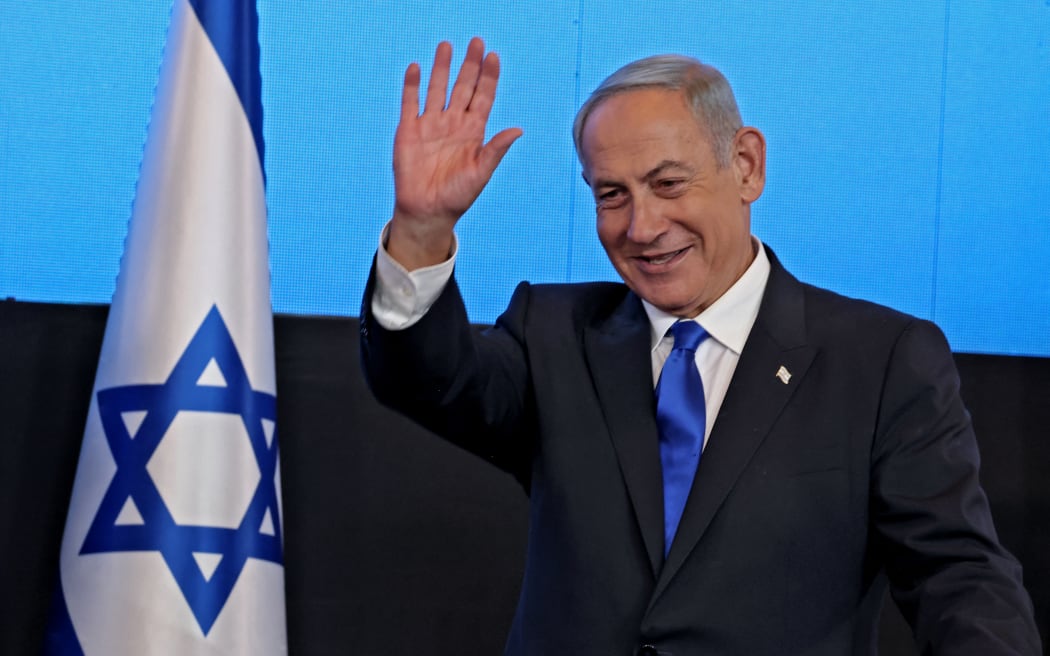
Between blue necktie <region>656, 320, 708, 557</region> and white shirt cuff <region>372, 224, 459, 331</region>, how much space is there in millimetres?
342

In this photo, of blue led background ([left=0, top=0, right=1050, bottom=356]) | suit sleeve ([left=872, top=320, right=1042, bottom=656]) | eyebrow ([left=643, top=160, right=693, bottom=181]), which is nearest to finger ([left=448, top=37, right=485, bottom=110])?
eyebrow ([left=643, top=160, right=693, bottom=181])

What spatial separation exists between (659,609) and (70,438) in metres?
1.75

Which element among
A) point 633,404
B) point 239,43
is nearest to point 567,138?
point 239,43

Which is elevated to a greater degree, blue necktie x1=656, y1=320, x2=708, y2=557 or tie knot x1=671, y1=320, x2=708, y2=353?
tie knot x1=671, y1=320, x2=708, y2=353

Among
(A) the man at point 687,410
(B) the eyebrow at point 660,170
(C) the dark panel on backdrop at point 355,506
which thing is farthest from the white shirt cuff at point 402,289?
(C) the dark panel on backdrop at point 355,506

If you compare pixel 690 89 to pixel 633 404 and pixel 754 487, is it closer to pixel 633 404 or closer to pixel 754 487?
pixel 633 404

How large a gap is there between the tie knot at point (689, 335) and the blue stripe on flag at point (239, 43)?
1310mm

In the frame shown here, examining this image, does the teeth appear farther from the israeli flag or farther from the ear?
the israeli flag

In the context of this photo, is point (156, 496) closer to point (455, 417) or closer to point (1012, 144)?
point (455, 417)

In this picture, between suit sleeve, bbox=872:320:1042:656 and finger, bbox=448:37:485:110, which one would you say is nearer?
suit sleeve, bbox=872:320:1042:656

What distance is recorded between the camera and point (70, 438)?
278 centimetres

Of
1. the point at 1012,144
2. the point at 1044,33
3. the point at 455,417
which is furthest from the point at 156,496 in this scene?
the point at 1044,33

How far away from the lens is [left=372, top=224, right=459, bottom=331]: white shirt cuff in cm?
144

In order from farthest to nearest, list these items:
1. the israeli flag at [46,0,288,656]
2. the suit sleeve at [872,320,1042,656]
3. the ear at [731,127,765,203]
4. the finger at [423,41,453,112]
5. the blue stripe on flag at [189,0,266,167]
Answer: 1. the blue stripe on flag at [189,0,266,167]
2. the israeli flag at [46,0,288,656]
3. the ear at [731,127,765,203]
4. the finger at [423,41,453,112]
5. the suit sleeve at [872,320,1042,656]
